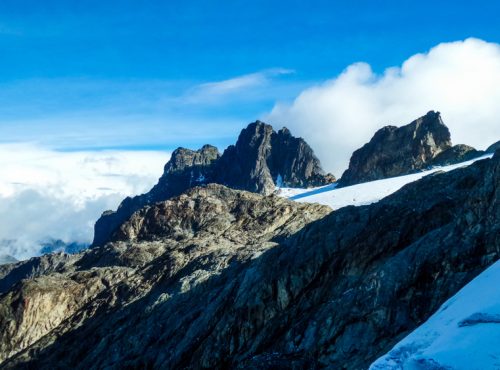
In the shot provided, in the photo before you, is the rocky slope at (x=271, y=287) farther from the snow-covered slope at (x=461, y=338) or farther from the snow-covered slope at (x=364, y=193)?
the snow-covered slope at (x=364, y=193)

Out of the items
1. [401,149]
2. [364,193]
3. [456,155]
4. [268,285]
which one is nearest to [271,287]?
[268,285]

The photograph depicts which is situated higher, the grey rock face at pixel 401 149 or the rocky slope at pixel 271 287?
the grey rock face at pixel 401 149

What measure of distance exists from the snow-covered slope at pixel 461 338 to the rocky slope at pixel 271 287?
6333mm

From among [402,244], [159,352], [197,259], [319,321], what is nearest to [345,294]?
[319,321]

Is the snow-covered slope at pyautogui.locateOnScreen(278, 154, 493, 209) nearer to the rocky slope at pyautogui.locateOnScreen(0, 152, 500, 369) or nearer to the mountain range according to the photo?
the mountain range

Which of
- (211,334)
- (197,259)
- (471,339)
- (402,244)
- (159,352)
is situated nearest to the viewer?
(471,339)

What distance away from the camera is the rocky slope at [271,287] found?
30953mm

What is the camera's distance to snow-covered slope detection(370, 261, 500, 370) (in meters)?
16.7

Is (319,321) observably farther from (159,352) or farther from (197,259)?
(197,259)

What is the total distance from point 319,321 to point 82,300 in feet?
171

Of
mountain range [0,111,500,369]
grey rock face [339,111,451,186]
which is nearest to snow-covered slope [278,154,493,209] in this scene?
mountain range [0,111,500,369]

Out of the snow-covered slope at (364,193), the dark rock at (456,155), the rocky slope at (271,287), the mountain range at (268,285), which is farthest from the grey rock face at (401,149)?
the rocky slope at (271,287)

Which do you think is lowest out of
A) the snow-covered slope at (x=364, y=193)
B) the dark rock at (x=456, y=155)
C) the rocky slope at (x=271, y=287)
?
the rocky slope at (x=271, y=287)

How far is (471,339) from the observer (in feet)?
57.5
